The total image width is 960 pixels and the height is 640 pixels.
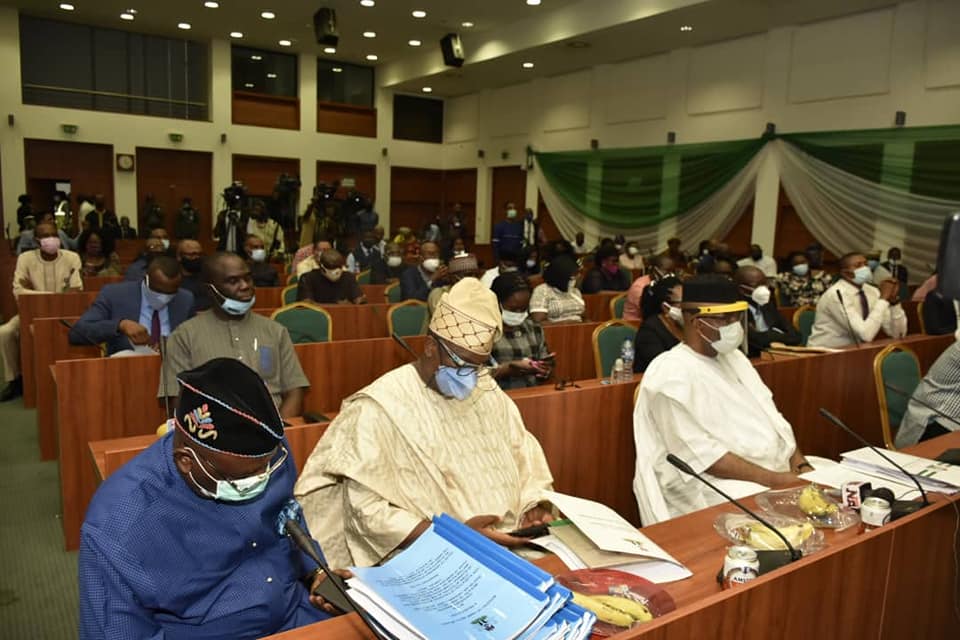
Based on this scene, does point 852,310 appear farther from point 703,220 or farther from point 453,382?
point 703,220

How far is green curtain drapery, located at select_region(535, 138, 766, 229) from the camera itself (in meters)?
11.6

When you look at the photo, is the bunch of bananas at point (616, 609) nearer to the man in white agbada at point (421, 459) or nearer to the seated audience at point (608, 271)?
the man in white agbada at point (421, 459)

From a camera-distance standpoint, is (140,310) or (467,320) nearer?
(467,320)

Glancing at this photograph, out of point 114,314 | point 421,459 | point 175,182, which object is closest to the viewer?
point 421,459

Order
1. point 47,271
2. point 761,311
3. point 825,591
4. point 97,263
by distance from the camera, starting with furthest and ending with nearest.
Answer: point 97,263
point 47,271
point 761,311
point 825,591

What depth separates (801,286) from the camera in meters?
7.65

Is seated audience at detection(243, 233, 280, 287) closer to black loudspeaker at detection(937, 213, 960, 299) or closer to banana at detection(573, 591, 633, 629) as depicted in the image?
banana at detection(573, 591, 633, 629)

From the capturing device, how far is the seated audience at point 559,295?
556cm

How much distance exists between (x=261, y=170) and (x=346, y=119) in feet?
7.48

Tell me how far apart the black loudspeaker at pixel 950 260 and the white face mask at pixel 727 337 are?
158 centimetres

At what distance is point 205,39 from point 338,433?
14773mm

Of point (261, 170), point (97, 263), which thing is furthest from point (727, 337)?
point (261, 170)

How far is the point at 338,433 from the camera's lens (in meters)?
2.12

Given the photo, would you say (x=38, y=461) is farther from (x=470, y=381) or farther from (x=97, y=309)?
(x=470, y=381)
